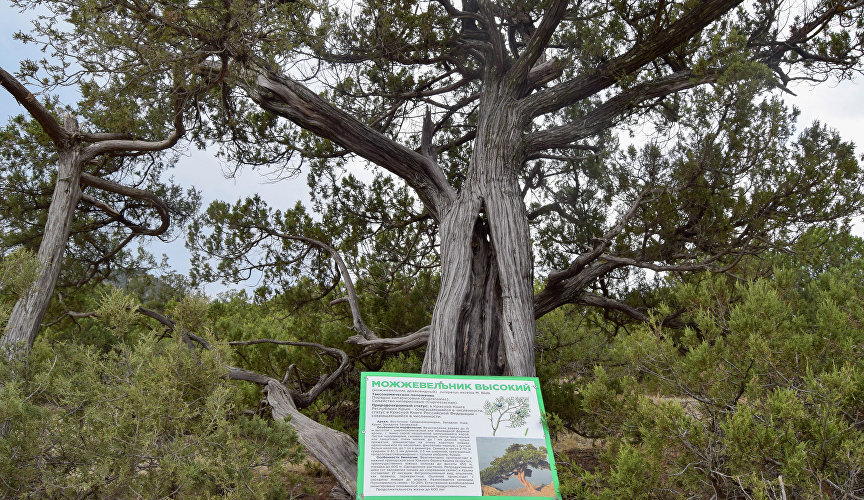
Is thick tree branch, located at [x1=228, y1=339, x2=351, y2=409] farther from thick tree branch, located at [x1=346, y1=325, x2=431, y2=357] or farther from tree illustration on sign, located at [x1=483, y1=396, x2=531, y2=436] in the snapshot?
tree illustration on sign, located at [x1=483, y1=396, x2=531, y2=436]

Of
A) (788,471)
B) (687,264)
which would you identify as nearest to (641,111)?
(687,264)

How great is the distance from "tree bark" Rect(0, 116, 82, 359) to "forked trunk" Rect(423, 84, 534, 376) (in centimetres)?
366

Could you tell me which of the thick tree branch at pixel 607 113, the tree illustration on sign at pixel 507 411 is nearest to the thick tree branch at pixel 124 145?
the thick tree branch at pixel 607 113

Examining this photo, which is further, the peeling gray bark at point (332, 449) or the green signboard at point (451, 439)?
the peeling gray bark at point (332, 449)

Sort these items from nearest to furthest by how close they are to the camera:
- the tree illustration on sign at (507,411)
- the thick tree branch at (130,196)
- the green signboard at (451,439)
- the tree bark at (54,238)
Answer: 1. the green signboard at (451,439)
2. the tree illustration on sign at (507,411)
3. the tree bark at (54,238)
4. the thick tree branch at (130,196)

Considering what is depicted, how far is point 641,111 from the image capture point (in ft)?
19.2

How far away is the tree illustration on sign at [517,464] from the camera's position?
10.4 feet

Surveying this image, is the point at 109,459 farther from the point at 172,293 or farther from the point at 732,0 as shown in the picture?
the point at 172,293

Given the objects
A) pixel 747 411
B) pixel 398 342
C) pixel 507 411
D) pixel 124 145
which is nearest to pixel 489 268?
pixel 398 342

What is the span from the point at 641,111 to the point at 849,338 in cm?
329

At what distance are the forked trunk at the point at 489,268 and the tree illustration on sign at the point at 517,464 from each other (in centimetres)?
97

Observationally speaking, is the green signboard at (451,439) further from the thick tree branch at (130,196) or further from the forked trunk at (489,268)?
the thick tree branch at (130,196)

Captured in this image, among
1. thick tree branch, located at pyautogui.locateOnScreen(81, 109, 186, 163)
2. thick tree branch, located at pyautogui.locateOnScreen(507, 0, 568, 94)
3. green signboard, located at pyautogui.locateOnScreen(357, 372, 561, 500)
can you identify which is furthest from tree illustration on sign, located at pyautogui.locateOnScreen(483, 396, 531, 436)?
thick tree branch, located at pyautogui.locateOnScreen(81, 109, 186, 163)

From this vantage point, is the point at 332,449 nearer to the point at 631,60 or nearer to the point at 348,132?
the point at 348,132
